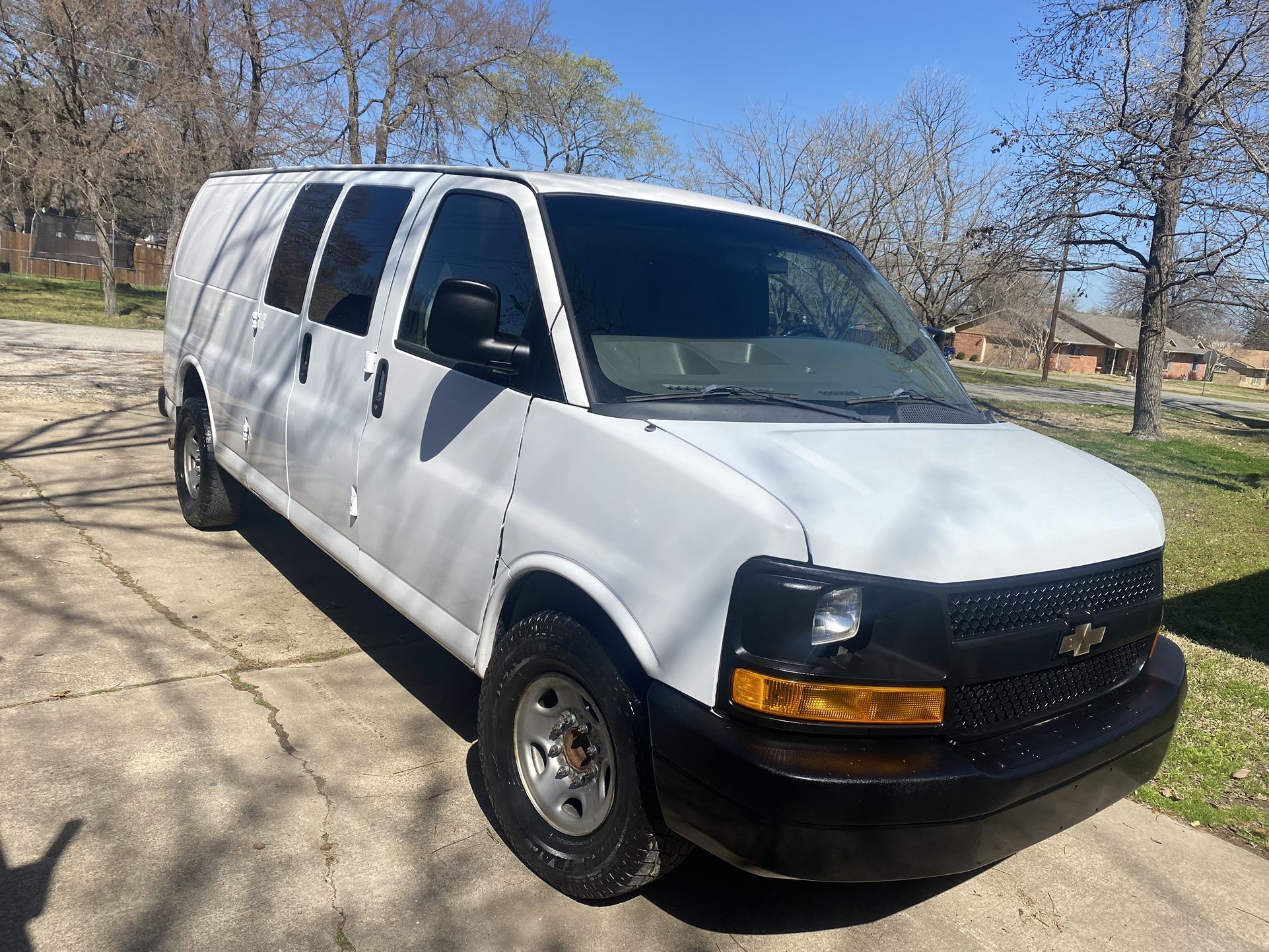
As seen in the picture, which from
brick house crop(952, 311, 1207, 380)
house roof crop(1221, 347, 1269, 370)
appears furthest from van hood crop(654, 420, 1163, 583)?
house roof crop(1221, 347, 1269, 370)

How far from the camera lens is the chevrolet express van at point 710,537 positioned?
2369 mm

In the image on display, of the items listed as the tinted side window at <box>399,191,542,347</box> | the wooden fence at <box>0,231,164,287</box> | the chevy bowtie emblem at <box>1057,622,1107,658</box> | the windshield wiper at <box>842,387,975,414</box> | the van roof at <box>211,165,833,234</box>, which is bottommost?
the chevy bowtie emblem at <box>1057,622,1107,658</box>

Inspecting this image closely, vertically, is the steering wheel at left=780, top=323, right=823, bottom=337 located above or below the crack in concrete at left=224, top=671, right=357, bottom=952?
above

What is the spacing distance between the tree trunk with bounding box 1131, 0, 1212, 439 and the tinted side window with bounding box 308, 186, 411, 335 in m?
9.43

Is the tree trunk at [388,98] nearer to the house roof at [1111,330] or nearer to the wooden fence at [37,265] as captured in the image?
the wooden fence at [37,265]

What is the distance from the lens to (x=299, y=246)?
4.91m

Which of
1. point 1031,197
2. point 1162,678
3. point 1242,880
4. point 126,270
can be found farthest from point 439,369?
point 126,270

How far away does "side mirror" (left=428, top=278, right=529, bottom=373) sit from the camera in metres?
3.07

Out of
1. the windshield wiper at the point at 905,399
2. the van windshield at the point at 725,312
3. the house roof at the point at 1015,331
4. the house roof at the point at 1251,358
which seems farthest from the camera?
the house roof at the point at 1251,358

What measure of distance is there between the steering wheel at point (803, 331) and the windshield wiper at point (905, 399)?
0.39 metres

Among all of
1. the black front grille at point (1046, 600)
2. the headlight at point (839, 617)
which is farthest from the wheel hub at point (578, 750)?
the black front grille at point (1046, 600)

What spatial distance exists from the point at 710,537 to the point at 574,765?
0.97 m

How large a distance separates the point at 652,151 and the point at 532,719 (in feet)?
127

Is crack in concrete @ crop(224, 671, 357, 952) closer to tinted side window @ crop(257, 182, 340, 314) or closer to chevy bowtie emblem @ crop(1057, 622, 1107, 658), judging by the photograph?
tinted side window @ crop(257, 182, 340, 314)
